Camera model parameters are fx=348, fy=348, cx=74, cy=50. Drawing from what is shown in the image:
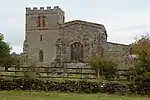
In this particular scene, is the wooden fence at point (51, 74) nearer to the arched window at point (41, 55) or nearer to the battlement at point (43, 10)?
the arched window at point (41, 55)

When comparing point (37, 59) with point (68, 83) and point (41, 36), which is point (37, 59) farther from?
point (68, 83)

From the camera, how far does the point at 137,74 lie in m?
24.8

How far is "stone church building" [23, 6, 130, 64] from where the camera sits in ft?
166

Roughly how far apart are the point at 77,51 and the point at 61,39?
327 cm

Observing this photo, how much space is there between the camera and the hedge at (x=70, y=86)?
80.7 ft

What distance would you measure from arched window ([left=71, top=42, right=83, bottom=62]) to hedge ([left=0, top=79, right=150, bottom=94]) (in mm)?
25909

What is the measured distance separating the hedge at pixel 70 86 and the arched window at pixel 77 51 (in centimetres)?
2591

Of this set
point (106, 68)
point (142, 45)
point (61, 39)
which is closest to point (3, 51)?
point (106, 68)

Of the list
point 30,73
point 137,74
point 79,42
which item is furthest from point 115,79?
point 79,42

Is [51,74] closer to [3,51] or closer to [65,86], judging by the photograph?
[65,86]

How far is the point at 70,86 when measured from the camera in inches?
996

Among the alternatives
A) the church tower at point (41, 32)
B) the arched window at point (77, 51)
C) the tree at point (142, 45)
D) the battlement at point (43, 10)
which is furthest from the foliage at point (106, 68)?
the battlement at point (43, 10)

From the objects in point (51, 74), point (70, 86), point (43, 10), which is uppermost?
point (43, 10)

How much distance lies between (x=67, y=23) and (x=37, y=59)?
799cm
